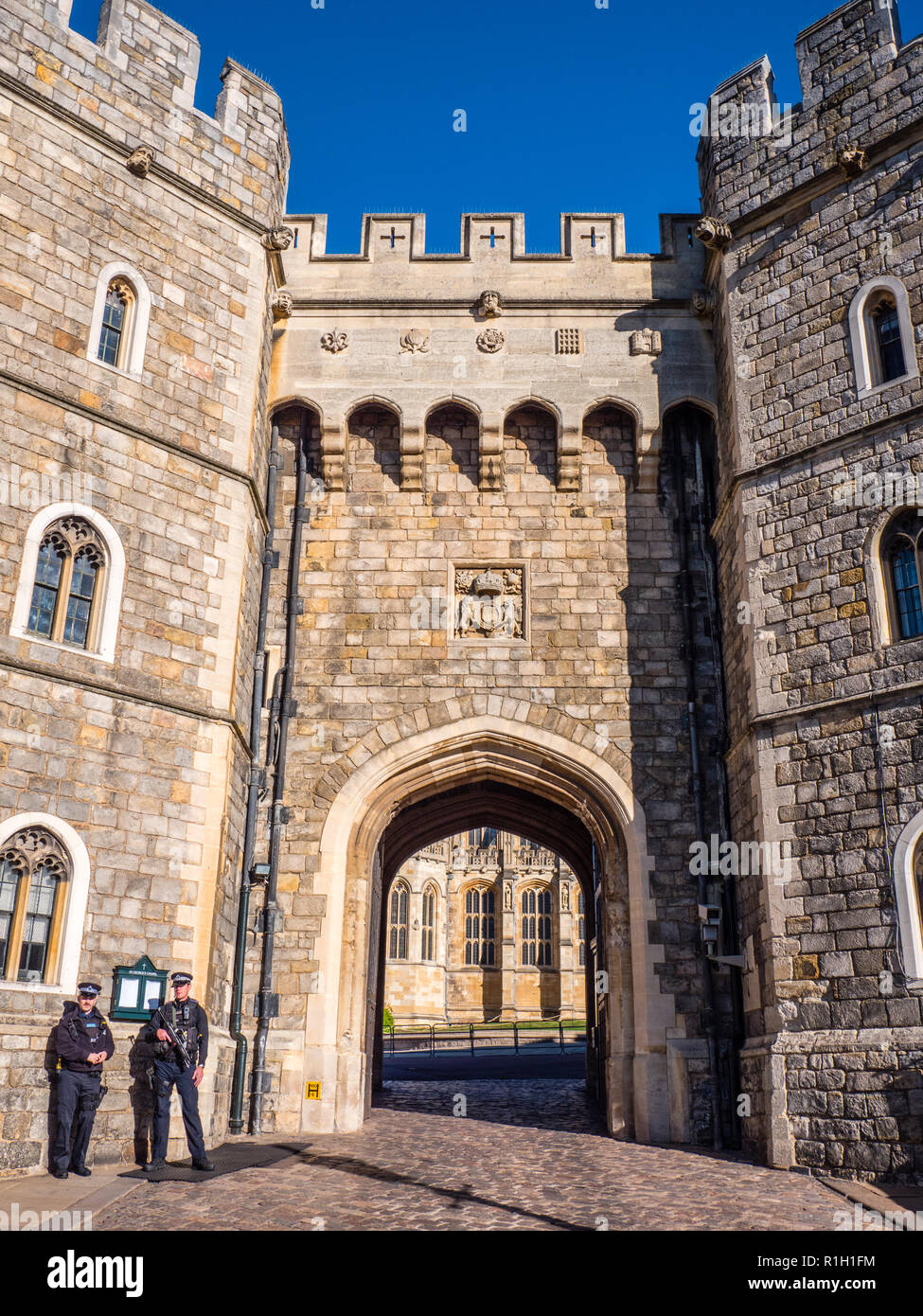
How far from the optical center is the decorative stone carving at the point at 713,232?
1162 centimetres

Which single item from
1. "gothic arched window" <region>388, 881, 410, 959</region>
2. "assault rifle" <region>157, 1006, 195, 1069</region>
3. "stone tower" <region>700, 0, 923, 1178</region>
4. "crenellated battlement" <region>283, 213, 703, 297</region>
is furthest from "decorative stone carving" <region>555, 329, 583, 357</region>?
"gothic arched window" <region>388, 881, 410, 959</region>

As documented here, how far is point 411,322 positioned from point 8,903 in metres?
7.73

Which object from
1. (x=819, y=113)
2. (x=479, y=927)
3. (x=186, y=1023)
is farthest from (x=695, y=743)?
(x=479, y=927)

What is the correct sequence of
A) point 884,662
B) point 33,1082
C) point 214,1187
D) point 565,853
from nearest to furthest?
point 214,1187 → point 33,1082 → point 884,662 → point 565,853

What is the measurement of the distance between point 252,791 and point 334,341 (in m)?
5.22

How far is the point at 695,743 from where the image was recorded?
37.6 feet

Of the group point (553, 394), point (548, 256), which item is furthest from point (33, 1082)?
point (548, 256)

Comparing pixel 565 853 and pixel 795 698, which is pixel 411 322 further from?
pixel 565 853

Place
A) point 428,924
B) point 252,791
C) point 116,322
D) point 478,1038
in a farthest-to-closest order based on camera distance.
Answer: point 428,924
point 478,1038
point 252,791
point 116,322

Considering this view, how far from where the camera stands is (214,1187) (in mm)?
7363

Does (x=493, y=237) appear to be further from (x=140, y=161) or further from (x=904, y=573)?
(x=904, y=573)

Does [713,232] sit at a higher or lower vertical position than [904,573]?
higher

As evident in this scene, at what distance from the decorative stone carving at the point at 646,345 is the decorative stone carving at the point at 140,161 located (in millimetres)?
5419

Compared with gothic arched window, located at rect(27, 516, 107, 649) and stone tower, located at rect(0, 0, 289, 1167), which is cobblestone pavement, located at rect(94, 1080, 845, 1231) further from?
gothic arched window, located at rect(27, 516, 107, 649)
